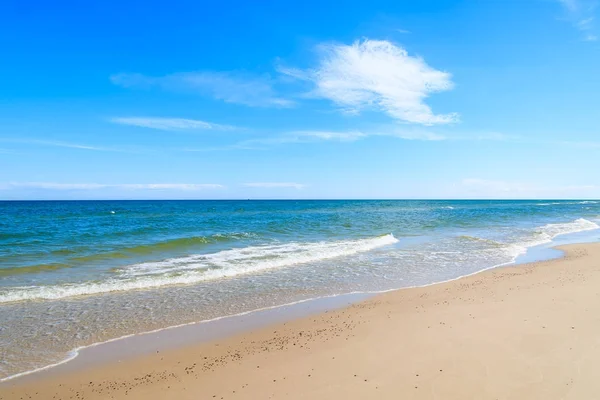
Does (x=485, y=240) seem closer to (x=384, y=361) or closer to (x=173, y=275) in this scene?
(x=173, y=275)

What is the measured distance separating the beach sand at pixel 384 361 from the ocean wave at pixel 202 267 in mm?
5999

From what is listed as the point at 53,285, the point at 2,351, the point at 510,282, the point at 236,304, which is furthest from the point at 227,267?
the point at 510,282

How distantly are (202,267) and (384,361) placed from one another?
10710mm

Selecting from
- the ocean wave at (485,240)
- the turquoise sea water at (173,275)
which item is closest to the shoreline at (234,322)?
the turquoise sea water at (173,275)

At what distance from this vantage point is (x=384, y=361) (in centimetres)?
629

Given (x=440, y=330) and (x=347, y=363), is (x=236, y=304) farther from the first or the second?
(x=440, y=330)

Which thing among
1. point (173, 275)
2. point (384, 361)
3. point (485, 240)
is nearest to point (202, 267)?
point (173, 275)

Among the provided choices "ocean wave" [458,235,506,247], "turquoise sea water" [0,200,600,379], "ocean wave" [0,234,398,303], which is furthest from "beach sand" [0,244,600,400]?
"ocean wave" [458,235,506,247]

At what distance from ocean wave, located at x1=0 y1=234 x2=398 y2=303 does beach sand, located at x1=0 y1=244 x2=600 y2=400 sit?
600cm

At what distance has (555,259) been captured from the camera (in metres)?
16.8

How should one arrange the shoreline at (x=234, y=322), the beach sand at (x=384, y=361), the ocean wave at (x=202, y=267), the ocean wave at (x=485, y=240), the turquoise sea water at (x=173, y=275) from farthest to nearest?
the ocean wave at (x=485, y=240) < the ocean wave at (x=202, y=267) < the turquoise sea water at (x=173, y=275) < the shoreline at (x=234, y=322) < the beach sand at (x=384, y=361)

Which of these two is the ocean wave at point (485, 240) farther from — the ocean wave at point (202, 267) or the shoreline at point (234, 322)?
the shoreline at point (234, 322)

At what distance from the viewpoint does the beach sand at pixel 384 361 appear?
5.40m

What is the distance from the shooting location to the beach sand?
540cm
